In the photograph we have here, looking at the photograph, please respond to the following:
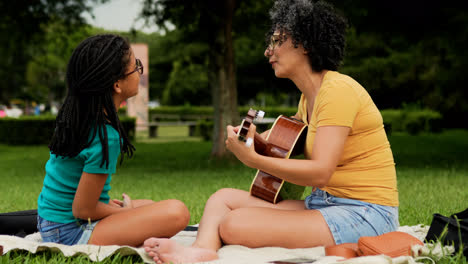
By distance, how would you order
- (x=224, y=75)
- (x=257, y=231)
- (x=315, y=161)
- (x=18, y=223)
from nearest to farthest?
(x=315, y=161) → (x=257, y=231) → (x=18, y=223) → (x=224, y=75)

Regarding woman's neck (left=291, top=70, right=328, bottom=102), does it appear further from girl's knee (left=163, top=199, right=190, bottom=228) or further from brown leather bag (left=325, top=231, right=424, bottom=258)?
girl's knee (left=163, top=199, right=190, bottom=228)

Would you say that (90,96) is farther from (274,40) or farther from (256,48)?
(256,48)

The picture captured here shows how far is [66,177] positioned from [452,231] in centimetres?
214

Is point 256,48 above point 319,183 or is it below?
above

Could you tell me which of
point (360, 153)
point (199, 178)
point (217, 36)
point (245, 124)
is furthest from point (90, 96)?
point (217, 36)

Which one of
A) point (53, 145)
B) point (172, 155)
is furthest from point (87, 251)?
point (172, 155)

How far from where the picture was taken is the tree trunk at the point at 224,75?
411 inches

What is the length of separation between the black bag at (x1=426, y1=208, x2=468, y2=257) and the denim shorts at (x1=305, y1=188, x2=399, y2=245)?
1.15ft

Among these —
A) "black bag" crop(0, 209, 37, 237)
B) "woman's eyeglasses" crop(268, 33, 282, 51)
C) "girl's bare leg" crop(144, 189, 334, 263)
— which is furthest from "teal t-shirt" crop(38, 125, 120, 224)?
"woman's eyeglasses" crop(268, 33, 282, 51)

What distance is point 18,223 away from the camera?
143 inches

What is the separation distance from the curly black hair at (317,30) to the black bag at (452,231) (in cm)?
107

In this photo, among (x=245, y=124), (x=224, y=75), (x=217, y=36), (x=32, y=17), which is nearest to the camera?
(x=245, y=124)

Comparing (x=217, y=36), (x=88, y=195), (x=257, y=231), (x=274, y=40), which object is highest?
(x=217, y=36)

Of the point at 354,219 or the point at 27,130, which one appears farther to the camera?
the point at 27,130
